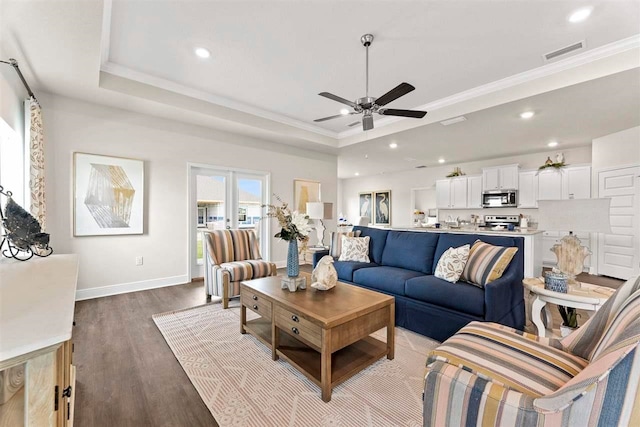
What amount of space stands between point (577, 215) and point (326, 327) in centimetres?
210

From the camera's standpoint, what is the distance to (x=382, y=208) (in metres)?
9.50

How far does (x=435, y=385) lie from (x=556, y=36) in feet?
11.1

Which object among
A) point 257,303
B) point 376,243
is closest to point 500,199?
point 376,243

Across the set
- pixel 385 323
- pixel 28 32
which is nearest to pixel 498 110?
pixel 385 323

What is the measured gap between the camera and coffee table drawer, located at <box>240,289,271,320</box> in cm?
220

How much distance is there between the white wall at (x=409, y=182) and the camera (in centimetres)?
614

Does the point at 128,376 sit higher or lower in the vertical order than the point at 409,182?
lower

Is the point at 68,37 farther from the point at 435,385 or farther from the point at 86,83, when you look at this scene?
the point at 435,385

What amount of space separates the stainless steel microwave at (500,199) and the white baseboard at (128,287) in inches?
274

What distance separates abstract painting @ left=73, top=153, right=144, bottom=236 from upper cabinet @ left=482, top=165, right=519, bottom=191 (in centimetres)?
745

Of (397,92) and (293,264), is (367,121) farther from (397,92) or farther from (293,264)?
(293,264)

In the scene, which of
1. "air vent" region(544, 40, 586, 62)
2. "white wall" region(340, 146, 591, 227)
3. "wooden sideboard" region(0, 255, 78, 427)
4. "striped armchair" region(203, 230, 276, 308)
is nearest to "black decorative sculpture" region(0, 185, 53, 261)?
"wooden sideboard" region(0, 255, 78, 427)

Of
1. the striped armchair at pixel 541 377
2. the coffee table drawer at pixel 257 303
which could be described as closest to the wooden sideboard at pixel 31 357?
the striped armchair at pixel 541 377

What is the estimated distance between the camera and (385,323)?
81.4 inches
